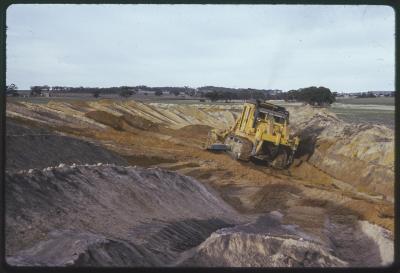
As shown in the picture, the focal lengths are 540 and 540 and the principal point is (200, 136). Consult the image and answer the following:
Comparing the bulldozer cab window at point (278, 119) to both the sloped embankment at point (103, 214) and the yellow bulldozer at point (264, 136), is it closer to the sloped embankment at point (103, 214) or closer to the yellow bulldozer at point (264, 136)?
the yellow bulldozer at point (264, 136)

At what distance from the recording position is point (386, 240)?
8625 millimetres

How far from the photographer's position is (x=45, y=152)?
39.6 feet

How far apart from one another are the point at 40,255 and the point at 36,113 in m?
18.6

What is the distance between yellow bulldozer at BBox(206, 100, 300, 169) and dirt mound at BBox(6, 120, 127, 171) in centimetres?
386

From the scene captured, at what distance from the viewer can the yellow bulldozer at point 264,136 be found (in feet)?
52.0

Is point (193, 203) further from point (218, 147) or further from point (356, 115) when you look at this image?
point (356, 115)

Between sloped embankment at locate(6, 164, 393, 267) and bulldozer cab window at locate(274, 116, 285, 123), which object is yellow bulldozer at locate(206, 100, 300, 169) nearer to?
bulldozer cab window at locate(274, 116, 285, 123)

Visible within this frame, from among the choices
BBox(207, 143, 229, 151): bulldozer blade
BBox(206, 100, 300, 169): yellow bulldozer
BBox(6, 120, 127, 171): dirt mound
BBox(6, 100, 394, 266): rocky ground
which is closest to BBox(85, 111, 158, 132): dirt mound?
BBox(6, 100, 394, 266): rocky ground

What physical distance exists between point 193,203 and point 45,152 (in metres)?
3.63

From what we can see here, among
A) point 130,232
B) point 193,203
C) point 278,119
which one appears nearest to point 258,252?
point 130,232

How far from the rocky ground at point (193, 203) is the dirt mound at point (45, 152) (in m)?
0.04

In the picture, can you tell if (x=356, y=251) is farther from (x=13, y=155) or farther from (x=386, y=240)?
(x=13, y=155)

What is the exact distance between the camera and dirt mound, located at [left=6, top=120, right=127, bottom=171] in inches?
426

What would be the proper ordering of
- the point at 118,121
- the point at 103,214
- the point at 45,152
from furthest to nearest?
the point at 118,121 → the point at 45,152 → the point at 103,214
